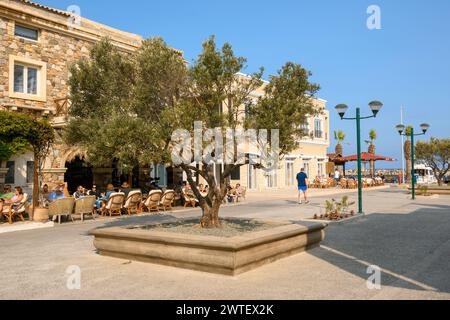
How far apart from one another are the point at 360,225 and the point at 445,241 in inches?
102

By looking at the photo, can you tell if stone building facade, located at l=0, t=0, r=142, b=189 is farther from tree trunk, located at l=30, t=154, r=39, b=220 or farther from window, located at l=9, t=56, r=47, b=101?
tree trunk, located at l=30, t=154, r=39, b=220

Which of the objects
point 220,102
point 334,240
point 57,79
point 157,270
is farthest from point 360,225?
point 57,79

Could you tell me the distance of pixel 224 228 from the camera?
796 cm

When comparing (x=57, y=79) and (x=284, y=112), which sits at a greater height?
(x=57, y=79)

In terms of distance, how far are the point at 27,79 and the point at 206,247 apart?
13646mm

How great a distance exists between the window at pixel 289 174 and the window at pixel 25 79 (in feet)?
67.8

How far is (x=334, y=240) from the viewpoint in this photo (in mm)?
8500

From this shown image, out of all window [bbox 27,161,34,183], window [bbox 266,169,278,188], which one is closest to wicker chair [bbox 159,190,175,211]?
window [bbox 27,161,34,183]

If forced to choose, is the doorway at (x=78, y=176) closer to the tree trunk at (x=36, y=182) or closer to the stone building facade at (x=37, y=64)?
the stone building facade at (x=37, y=64)

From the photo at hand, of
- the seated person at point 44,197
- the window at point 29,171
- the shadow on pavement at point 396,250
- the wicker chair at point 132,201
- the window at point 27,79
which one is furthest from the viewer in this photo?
the window at point 29,171

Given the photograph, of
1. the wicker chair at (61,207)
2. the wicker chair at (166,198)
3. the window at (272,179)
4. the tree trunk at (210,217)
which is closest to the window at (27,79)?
the wicker chair at (61,207)

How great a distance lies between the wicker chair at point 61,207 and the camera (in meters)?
11.9

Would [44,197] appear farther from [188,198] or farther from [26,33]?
[26,33]
